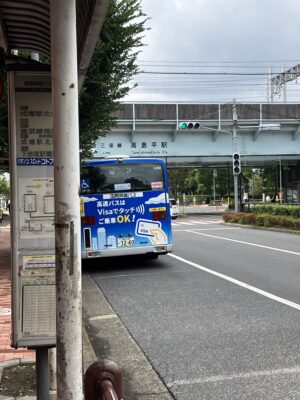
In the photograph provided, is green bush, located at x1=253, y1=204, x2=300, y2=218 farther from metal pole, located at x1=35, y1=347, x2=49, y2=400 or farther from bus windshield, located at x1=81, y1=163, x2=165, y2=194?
metal pole, located at x1=35, y1=347, x2=49, y2=400

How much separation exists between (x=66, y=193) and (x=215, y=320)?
4.56m

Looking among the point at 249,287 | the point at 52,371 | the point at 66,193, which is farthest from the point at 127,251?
the point at 66,193

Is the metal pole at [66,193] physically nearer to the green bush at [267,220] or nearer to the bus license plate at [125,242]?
the bus license plate at [125,242]

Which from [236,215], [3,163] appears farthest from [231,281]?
[236,215]

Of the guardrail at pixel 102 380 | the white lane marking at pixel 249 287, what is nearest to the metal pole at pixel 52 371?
the guardrail at pixel 102 380

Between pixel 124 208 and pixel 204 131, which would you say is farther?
pixel 204 131

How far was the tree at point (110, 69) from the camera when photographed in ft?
31.3

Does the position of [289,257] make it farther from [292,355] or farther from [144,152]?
[144,152]

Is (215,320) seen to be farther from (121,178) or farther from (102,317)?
(121,178)

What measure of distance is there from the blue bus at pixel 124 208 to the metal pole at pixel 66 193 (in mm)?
9187

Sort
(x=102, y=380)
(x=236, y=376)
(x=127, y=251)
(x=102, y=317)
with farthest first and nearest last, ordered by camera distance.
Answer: (x=127, y=251) < (x=102, y=317) < (x=236, y=376) < (x=102, y=380)

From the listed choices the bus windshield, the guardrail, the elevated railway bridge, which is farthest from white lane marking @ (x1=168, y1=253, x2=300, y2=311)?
the elevated railway bridge

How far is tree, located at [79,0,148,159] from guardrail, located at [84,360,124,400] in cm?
694

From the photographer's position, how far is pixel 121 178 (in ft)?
41.5
